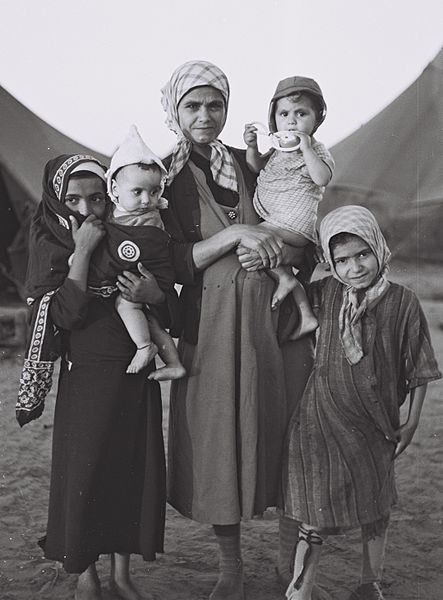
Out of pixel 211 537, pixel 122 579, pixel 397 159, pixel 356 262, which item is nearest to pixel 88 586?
pixel 122 579

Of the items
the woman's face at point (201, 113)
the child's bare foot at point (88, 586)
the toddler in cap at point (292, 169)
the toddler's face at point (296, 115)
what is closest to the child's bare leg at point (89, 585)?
the child's bare foot at point (88, 586)

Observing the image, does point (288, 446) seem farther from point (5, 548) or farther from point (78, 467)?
point (5, 548)

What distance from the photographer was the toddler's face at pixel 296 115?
2371 millimetres

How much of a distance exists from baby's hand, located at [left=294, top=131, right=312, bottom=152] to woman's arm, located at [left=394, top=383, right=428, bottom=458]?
782mm

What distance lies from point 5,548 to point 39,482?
25 cm

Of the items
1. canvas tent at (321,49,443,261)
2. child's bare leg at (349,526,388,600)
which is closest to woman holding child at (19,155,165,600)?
child's bare leg at (349,526,388,600)

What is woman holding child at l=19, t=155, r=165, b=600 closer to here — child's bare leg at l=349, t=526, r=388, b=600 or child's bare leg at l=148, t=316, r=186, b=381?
child's bare leg at l=148, t=316, r=186, b=381

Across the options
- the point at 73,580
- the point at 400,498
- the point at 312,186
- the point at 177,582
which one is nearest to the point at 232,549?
the point at 177,582

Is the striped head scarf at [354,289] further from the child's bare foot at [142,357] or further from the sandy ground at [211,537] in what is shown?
the child's bare foot at [142,357]

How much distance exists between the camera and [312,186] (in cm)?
238

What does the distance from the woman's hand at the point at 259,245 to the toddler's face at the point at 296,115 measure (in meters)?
0.31

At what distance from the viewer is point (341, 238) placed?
236cm

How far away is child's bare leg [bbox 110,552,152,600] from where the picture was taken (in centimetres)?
250

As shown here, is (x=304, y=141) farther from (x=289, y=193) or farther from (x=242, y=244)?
(x=242, y=244)
